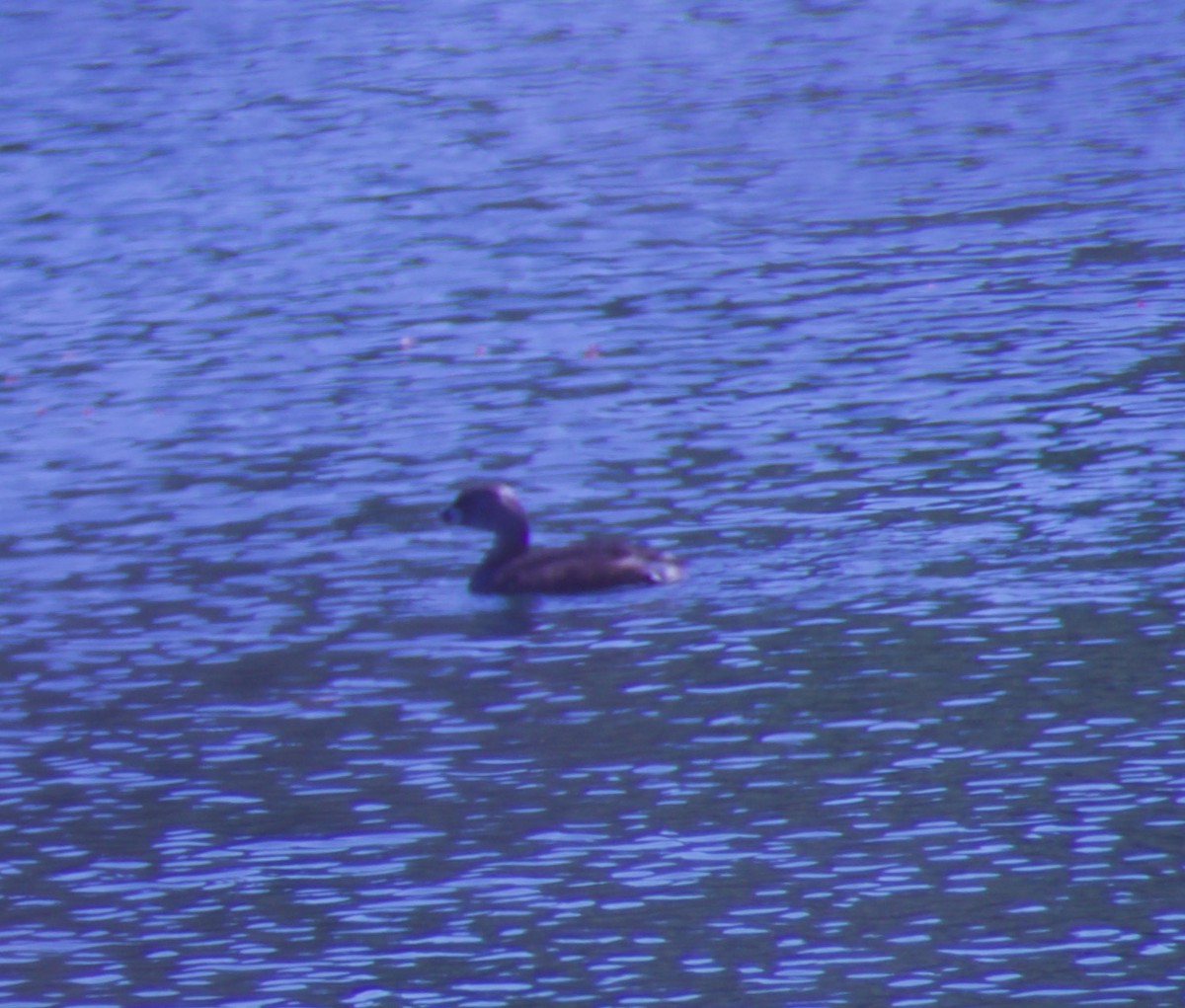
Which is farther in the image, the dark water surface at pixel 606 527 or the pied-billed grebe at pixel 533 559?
the pied-billed grebe at pixel 533 559

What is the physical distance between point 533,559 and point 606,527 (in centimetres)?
111

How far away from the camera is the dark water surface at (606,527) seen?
1057 cm

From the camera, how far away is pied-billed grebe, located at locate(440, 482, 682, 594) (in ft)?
49.0

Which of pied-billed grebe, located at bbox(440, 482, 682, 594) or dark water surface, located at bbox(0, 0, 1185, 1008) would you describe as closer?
dark water surface, located at bbox(0, 0, 1185, 1008)

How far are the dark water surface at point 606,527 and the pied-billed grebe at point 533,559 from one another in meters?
0.12

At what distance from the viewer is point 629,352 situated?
20516 millimetres

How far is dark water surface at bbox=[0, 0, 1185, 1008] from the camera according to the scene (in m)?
10.6

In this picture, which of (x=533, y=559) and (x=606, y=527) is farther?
(x=606, y=527)

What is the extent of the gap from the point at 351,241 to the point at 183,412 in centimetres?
579

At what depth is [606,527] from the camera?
16391 mm

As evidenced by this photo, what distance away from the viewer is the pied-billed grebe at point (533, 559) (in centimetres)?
1493

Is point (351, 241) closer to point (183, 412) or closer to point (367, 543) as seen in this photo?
point (183, 412)

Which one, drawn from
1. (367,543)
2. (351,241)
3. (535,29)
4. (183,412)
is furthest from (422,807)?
(535,29)

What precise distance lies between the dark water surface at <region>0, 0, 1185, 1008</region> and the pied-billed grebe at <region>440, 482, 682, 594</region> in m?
0.12
